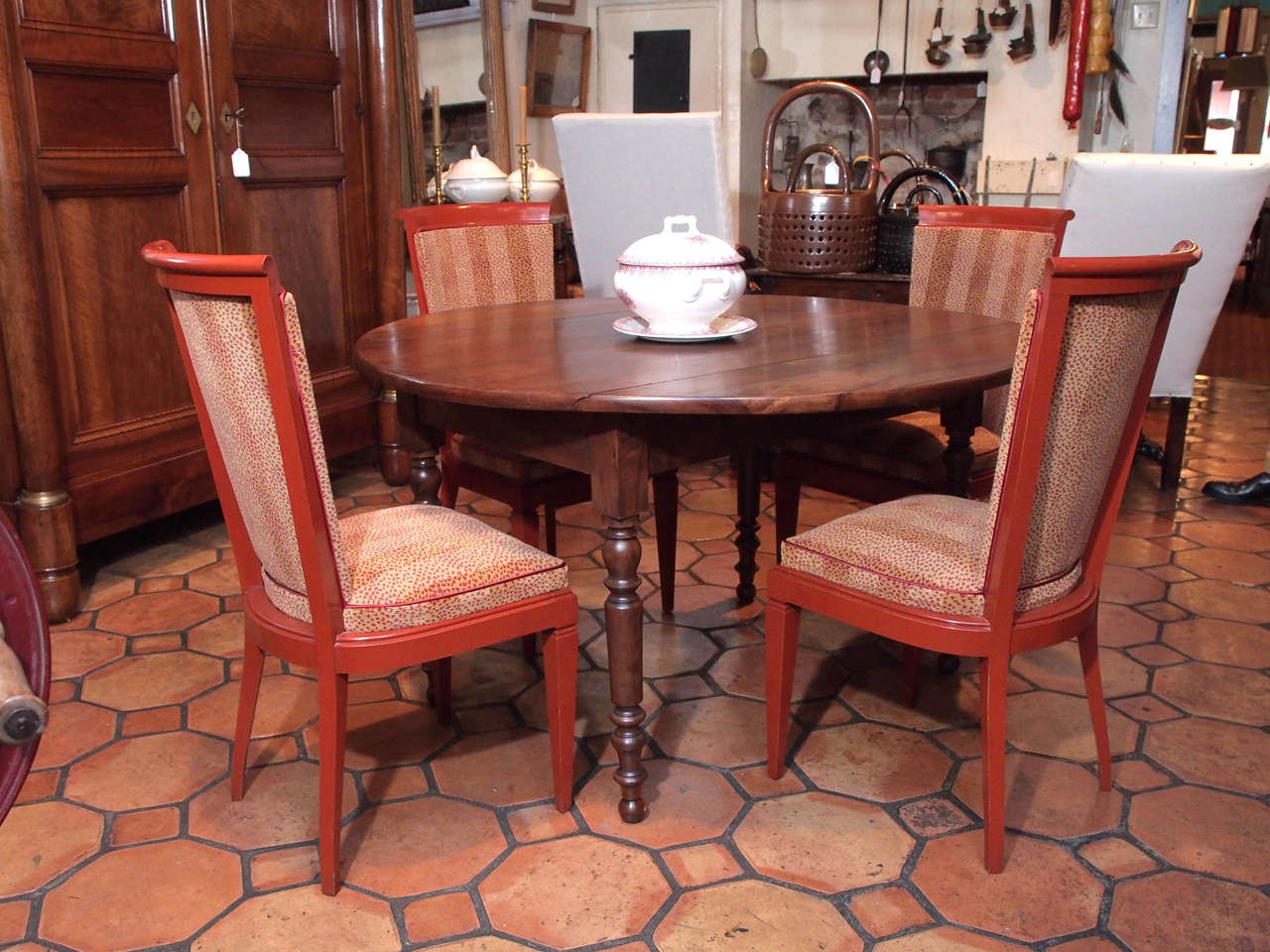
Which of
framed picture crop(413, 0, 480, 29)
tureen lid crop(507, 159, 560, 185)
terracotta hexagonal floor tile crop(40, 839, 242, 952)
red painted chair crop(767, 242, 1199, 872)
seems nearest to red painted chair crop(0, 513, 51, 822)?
terracotta hexagonal floor tile crop(40, 839, 242, 952)

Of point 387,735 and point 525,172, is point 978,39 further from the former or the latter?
point 387,735

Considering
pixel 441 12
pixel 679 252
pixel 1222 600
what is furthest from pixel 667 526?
pixel 441 12

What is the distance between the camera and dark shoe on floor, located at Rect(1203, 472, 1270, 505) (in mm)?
3326

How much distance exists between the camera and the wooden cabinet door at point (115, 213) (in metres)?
2.49

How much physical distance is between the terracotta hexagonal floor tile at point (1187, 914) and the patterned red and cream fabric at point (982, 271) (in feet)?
3.28

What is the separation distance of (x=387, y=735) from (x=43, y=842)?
557 mm

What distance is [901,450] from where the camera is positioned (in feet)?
7.12

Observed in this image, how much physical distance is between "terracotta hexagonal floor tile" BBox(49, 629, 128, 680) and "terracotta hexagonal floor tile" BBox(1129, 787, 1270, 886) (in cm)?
196

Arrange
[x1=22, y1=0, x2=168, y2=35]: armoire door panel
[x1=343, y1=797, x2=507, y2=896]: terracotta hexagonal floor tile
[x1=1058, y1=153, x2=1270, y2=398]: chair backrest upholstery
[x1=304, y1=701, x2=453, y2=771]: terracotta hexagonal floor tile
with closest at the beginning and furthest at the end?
[x1=343, y1=797, x2=507, y2=896]: terracotta hexagonal floor tile → [x1=304, y1=701, x2=453, y2=771]: terracotta hexagonal floor tile → [x1=22, y1=0, x2=168, y2=35]: armoire door panel → [x1=1058, y1=153, x2=1270, y2=398]: chair backrest upholstery

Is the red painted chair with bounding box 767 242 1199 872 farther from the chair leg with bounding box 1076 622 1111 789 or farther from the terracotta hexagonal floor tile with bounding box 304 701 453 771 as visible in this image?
the terracotta hexagonal floor tile with bounding box 304 701 453 771

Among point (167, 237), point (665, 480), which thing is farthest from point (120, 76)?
point (665, 480)

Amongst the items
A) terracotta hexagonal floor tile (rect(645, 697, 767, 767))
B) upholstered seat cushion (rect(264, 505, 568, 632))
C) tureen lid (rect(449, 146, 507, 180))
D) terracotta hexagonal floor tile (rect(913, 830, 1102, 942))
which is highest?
tureen lid (rect(449, 146, 507, 180))

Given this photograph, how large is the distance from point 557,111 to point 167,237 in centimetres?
259

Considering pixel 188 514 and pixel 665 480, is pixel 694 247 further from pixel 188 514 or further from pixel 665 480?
pixel 188 514
